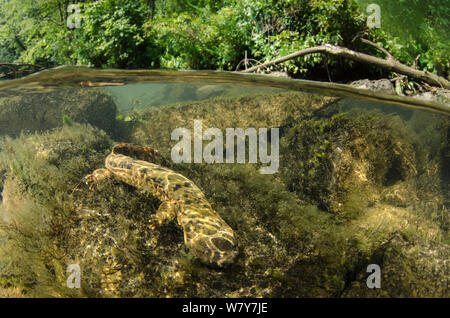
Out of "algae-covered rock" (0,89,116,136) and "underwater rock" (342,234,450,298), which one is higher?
"algae-covered rock" (0,89,116,136)

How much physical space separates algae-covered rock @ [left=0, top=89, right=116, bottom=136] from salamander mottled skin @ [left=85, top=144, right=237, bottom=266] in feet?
3.20

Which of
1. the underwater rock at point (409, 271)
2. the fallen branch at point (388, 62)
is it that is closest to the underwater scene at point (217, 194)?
the underwater rock at point (409, 271)

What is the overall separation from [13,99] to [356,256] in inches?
348

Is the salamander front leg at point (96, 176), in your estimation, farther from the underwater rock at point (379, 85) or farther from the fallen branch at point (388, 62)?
the underwater rock at point (379, 85)

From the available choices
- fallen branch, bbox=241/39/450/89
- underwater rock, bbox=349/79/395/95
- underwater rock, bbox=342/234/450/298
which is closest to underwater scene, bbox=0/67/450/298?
underwater rock, bbox=342/234/450/298

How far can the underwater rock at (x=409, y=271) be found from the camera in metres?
3.54

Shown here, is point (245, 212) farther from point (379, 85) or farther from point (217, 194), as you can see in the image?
point (379, 85)

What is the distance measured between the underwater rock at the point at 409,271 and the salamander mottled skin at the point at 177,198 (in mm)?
1753

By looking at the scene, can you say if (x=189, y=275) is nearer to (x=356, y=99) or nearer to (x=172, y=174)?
(x=172, y=174)

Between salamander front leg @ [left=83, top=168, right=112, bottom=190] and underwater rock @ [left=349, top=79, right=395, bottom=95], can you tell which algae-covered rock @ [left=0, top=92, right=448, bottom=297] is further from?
underwater rock @ [left=349, top=79, right=395, bottom=95]

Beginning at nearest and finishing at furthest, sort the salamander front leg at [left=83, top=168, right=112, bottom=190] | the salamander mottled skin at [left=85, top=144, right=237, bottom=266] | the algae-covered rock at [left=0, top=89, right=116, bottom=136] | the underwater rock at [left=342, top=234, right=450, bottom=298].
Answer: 1. the underwater rock at [left=342, top=234, right=450, bottom=298]
2. the salamander mottled skin at [left=85, top=144, right=237, bottom=266]
3. the salamander front leg at [left=83, top=168, right=112, bottom=190]
4. the algae-covered rock at [left=0, top=89, right=116, bottom=136]

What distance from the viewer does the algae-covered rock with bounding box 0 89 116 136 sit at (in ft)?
19.6

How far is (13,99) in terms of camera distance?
23.9 feet
